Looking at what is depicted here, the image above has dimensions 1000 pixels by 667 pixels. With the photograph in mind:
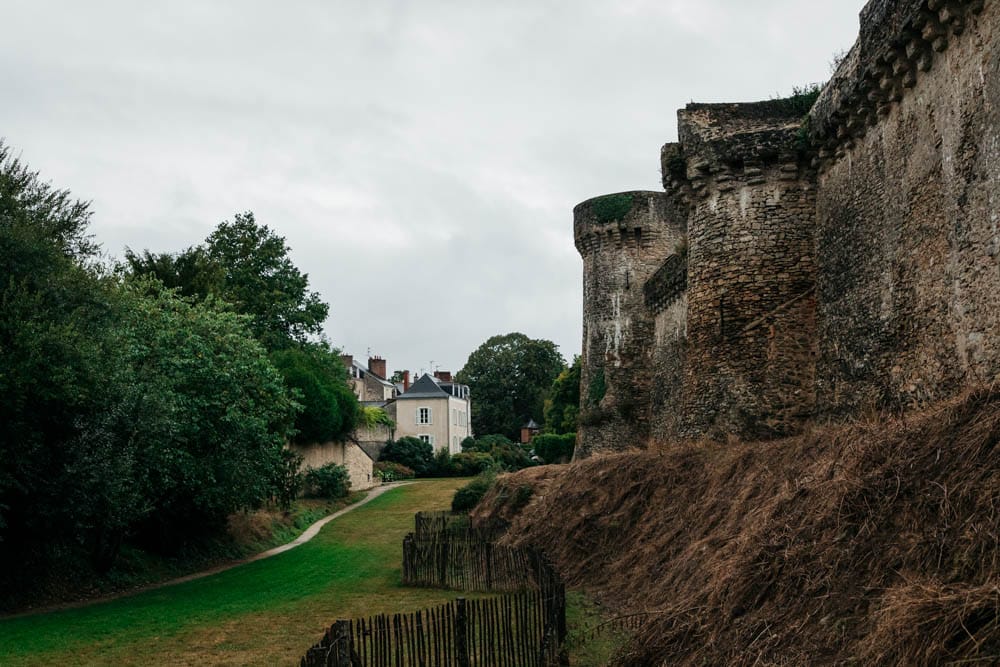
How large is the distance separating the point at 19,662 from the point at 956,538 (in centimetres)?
1257

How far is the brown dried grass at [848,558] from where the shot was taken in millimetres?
6156

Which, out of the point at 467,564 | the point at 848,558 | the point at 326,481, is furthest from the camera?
the point at 326,481

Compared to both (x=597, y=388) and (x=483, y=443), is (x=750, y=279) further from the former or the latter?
(x=483, y=443)

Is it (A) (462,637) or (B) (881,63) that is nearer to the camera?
(A) (462,637)

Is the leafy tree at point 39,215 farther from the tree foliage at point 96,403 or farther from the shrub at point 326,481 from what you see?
the shrub at point 326,481

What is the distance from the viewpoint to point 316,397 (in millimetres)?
40094

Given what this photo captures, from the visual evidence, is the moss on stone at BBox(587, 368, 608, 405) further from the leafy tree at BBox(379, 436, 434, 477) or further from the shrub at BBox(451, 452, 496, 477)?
the leafy tree at BBox(379, 436, 434, 477)

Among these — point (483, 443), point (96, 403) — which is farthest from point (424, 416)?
point (96, 403)

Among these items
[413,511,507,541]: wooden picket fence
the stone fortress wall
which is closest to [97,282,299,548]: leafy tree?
[413,511,507,541]: wooden picket fence

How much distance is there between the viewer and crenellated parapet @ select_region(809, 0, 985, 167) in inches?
407

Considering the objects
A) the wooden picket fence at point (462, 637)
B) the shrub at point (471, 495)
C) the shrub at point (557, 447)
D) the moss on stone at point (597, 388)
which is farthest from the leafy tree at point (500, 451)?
the wooden picket fence at point (462, 637)

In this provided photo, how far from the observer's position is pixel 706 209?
1684 cm

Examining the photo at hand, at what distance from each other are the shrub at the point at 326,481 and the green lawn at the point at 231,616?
13.9 m

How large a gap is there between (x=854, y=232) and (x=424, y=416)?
214 feet
